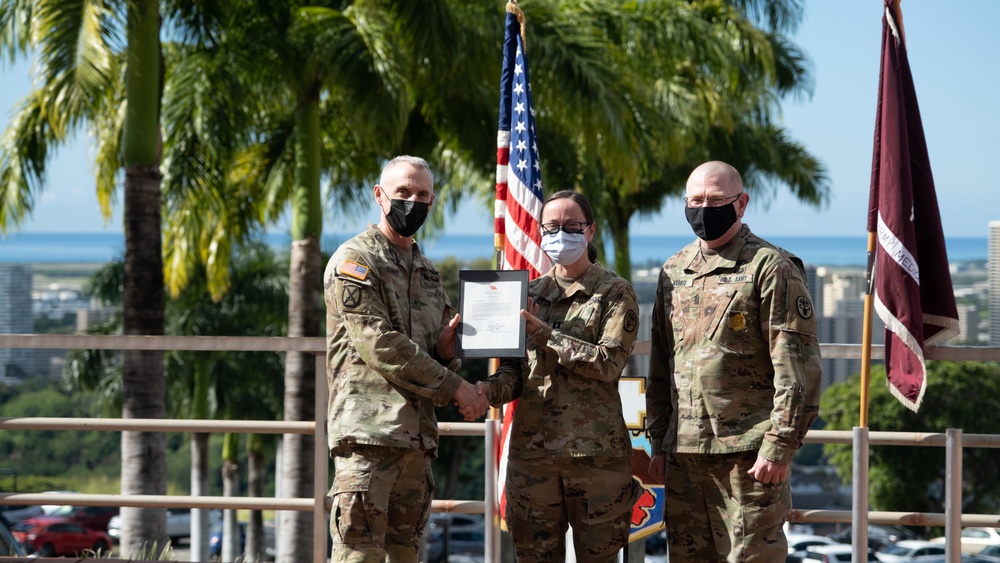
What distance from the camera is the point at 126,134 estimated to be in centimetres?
1203

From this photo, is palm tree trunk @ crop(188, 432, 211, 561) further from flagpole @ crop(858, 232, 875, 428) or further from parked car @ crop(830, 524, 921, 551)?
flagpole @ crop(858, 232, 875, 428)

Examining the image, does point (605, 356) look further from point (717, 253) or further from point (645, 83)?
point (645, 83)

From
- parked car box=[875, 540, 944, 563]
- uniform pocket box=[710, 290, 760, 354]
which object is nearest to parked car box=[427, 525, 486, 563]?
parked car box=[875, 540, 944, 563]

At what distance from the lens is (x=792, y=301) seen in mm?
4008

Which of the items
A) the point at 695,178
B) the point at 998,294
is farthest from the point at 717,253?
the point at 998,294

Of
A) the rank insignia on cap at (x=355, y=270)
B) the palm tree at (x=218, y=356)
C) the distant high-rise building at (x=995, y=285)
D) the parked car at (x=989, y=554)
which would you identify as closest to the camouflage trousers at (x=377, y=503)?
the rank insignia on cap at (x=355, y=270)

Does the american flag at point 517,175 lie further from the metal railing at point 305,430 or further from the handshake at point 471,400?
the handshake at point 471,400

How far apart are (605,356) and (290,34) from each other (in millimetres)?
10406

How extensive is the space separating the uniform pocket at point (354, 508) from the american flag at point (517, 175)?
1.69 m

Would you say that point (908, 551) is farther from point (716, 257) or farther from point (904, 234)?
point (716, 257)

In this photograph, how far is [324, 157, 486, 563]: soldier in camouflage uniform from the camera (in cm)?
400

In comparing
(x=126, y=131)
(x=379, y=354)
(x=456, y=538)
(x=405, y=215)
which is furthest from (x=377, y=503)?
(x=456, y=538)

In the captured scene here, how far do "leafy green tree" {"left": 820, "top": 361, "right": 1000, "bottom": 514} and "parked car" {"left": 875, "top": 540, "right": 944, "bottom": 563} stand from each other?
3979 mm

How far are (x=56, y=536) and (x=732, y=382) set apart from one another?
3865 centimetres
